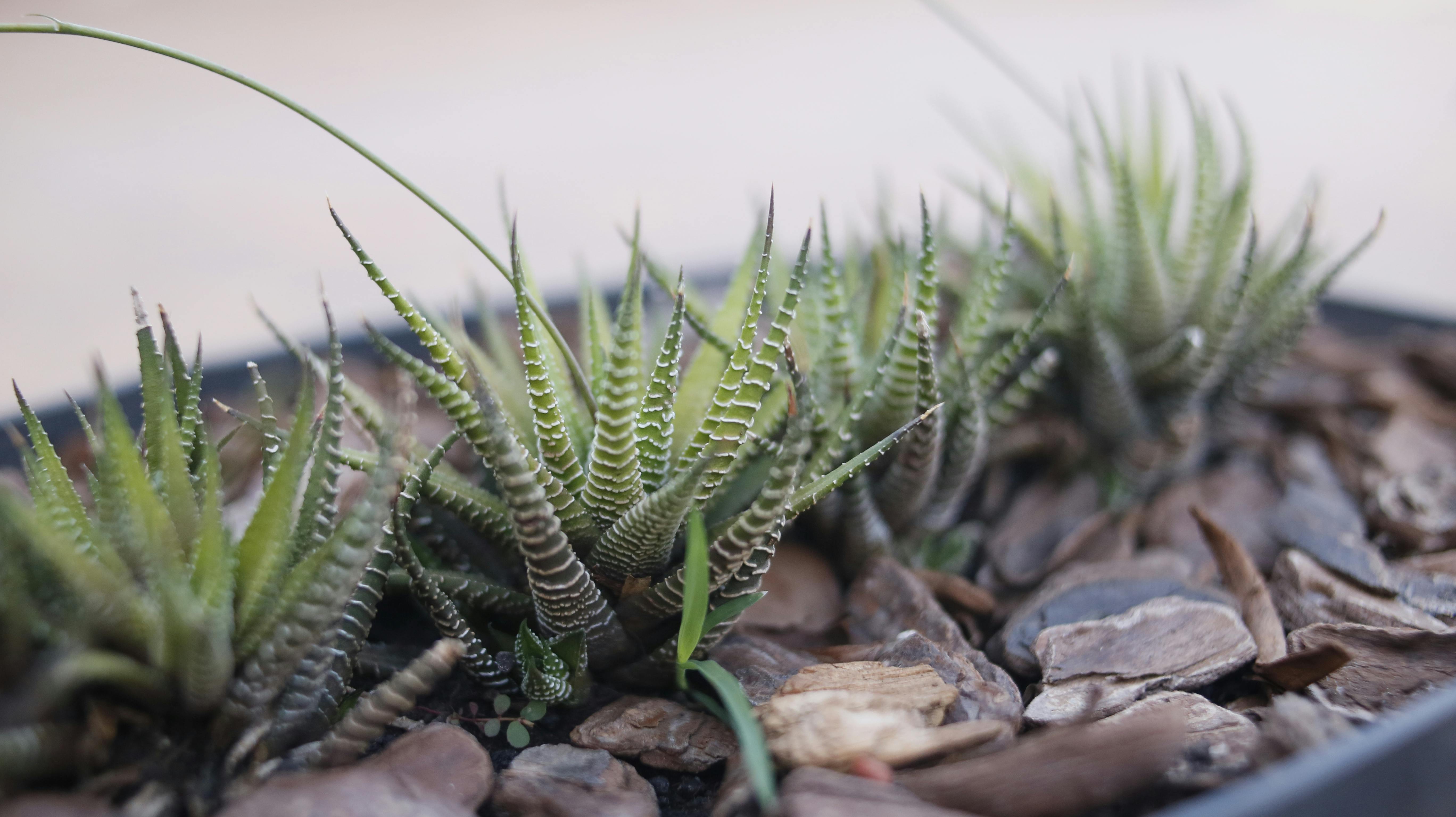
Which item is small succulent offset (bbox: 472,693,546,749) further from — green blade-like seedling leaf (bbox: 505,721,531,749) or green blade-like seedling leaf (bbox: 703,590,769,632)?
green blade-like seedling leaf (bbox: 703,590,769,632)

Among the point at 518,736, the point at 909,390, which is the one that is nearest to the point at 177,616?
the point at 518,736

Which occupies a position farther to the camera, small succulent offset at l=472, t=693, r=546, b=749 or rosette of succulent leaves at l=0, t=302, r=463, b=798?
small succulent offset at l=472, t=693, r=546, b=749

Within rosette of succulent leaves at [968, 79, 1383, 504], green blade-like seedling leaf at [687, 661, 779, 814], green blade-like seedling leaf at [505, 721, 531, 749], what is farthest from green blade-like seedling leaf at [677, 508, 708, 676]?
rosette of succulent leaves at [968, 79, 1383, 504]

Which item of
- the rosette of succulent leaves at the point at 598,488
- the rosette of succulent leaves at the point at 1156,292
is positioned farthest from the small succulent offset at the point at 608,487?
the rosette of succulent leaves at the point at 1156,292

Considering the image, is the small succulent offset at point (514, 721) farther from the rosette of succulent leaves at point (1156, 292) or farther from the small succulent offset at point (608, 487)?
the rosette of succulent leaves at point (1156, 292)

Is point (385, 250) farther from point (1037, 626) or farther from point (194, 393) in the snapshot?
point (1037, 626)

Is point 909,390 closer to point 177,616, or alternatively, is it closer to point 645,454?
point 645,454
